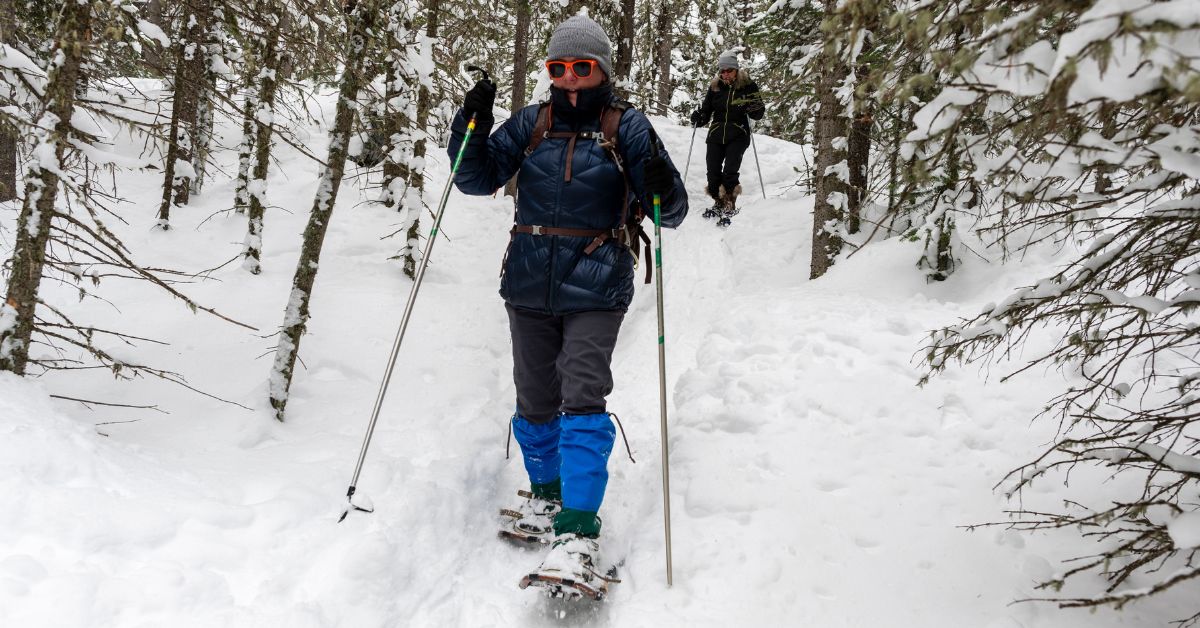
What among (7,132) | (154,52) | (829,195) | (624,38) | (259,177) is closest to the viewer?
(7,132)

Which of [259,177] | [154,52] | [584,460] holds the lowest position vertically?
[584,460]

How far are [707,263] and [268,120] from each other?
6.53 meters

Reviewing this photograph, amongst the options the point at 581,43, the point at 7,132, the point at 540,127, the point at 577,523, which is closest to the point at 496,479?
the point at 577,523

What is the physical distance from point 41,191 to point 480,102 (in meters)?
2.58

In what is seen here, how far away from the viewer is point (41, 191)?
3.95 metres

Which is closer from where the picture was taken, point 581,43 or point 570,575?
point 570,575

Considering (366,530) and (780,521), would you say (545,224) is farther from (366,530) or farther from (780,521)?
(780,521)

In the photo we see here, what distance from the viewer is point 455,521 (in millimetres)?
4258

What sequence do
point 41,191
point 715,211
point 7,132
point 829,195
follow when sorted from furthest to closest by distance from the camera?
point 715,211 → point 829,195 → point 41,191 → point 7,132

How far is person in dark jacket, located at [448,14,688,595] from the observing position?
3820mm

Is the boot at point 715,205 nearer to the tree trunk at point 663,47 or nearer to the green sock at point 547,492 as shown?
the green sock at point 547,492

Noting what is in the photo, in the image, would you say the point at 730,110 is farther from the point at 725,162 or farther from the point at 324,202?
the point at 324,202

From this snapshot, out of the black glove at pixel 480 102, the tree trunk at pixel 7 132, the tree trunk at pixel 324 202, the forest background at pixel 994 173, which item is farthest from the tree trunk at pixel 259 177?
the black glove at pixel 480 102

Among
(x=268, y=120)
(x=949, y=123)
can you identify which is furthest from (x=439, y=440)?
(x=268, y=120)
